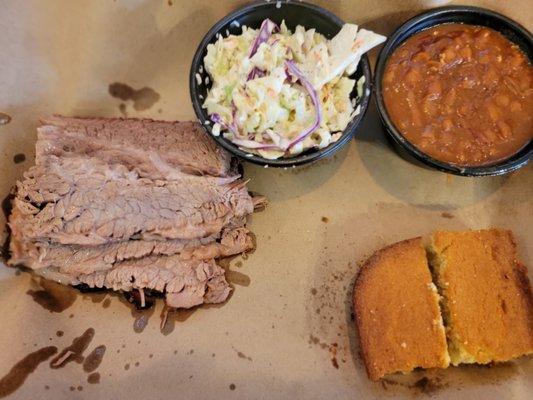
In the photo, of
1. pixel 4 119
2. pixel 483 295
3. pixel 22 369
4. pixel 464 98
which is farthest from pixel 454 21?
pixel 22 369

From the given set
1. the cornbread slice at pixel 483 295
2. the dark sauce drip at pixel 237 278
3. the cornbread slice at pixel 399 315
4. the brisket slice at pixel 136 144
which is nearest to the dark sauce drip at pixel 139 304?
the dark sauce drip at pixel 237 278

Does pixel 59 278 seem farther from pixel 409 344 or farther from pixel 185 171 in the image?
pixel 409 344

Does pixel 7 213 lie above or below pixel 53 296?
above

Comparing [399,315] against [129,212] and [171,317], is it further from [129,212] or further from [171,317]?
[129,212]

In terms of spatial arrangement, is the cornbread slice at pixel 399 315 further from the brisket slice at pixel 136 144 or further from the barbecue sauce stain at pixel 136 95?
the barbecue sauce stain at pixel 136 95

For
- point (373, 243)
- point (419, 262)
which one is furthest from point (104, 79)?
point (419, 262)

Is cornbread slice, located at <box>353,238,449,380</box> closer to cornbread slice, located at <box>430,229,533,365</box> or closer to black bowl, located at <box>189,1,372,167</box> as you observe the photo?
cornbread slice, located at <box>430,229,533,365</box>

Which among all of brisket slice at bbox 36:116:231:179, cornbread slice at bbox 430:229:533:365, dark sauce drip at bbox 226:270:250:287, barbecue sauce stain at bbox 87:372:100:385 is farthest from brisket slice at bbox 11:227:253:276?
cornbread slice at bbox 430:229:533:365
